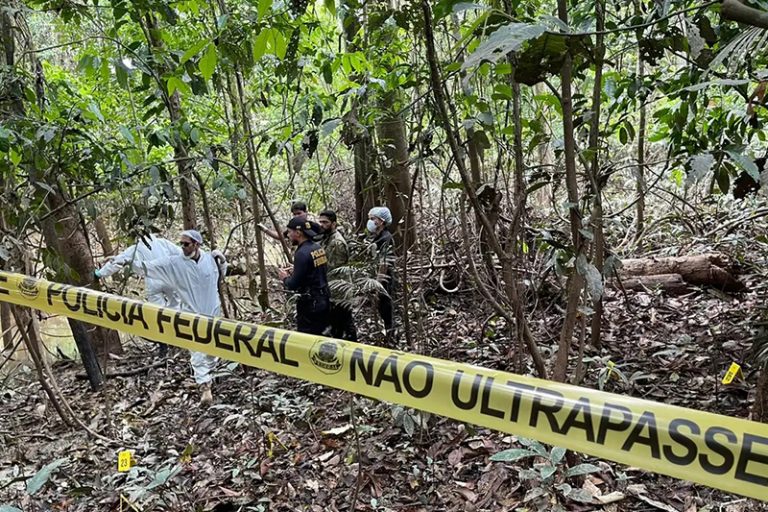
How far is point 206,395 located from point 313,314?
1095 millimetres

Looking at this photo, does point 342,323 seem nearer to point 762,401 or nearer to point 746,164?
point 762,401

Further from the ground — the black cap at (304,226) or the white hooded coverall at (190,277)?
the black cap at (304,226)

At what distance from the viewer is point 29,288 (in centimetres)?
294

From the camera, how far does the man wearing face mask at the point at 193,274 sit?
14.5ft

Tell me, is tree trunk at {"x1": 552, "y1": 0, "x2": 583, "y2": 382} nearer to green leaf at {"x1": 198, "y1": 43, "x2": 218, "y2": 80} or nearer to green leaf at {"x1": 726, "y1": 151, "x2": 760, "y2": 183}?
green leaf at {"x1": 726, "y1": 151, "x2": 760, "y2": 183}

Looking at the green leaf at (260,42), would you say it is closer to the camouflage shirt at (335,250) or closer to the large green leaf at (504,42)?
the large green leaf at (504,42)

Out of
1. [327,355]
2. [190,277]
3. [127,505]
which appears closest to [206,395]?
[190,277]

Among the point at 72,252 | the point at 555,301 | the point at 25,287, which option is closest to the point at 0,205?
the point at 25,287

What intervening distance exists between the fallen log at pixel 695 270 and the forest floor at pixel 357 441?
4.9 inches

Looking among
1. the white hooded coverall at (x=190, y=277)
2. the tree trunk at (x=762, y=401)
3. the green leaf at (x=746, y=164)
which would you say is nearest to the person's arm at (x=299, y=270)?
the white hooded coverall at (x=190, y=277)

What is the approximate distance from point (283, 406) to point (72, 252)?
8.03 feet

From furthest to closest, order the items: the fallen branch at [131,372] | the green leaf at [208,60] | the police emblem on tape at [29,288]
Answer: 1. the fallen branch at [131,372]
2. the police emblem on tape at [29,288]
3. the green leaf at [208,60]

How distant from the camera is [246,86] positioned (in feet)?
19.1

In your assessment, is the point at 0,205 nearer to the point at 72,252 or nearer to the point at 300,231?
the point at 72,252
